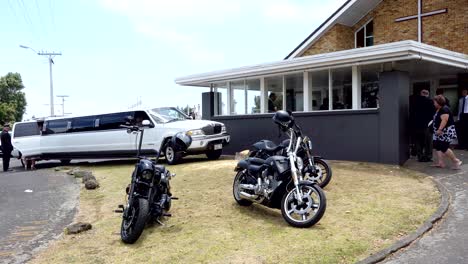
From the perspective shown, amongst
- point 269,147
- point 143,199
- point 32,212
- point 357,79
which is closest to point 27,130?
point 32,212

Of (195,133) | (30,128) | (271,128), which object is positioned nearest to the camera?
(195,133)

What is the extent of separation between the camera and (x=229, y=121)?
51.7 ft

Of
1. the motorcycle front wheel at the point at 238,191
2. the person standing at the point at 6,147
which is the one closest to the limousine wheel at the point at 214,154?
the motorcycle front wheel at the point at 238,191

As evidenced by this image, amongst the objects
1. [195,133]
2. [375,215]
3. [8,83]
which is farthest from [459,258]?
[8,83]

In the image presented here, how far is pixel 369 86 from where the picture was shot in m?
12.8

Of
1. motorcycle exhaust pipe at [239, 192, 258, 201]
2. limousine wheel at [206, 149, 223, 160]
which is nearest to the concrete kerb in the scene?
motorcycle exhaust pipe at [239, 192, 258, 201]

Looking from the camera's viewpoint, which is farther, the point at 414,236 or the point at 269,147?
the point at 269,147

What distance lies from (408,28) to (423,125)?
7738 millimetres

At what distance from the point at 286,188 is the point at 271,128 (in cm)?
798

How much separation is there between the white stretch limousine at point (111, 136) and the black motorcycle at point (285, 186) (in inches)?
192

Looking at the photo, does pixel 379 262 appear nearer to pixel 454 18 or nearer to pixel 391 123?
pixel 391 123

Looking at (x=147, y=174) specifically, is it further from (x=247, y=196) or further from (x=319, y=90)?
(x=319, y=90)

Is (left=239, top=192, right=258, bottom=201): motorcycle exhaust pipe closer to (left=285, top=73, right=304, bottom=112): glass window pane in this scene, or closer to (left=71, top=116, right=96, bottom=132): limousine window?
(left=285, top=73, right=304, bottom=112): glass window pane

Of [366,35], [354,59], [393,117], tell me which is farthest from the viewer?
[366,35]
